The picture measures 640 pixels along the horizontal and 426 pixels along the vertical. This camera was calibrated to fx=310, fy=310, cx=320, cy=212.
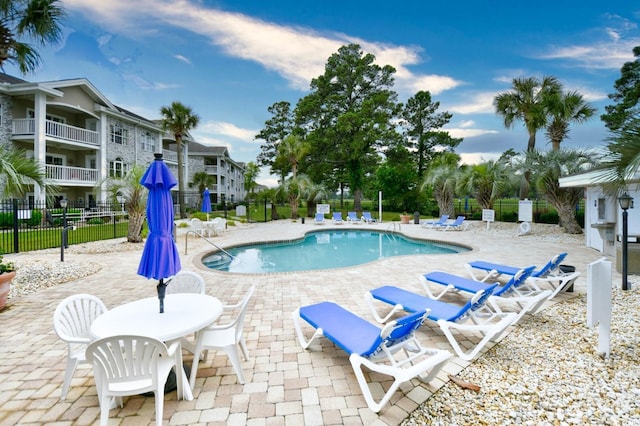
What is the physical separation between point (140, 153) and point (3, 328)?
24.8m

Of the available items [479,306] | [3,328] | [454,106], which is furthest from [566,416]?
[454,106]

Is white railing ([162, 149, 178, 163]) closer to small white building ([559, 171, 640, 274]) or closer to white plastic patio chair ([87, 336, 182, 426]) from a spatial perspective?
small white building ([559, 171, 640, 274])

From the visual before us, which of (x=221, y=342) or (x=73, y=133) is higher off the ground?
(x=73, y=133)

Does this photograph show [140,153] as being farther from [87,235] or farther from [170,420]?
[170,420]

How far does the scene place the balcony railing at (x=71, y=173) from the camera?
1840 cm

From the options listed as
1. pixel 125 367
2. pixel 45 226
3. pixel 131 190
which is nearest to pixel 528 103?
pixel 131 190

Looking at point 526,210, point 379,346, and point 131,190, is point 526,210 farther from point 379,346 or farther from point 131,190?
point 131,190

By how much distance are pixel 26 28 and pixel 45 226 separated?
36.9 ft

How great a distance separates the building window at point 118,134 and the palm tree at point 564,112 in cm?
2801

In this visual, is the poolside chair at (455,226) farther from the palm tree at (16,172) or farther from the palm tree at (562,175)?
the palm tree at (16,172)

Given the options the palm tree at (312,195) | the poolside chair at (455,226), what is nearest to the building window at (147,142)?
the palm tree at (312,195)

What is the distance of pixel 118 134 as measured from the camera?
2355 centimetres

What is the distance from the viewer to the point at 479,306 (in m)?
4.12

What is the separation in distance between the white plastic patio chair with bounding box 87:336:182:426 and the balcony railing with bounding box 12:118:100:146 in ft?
72.1
